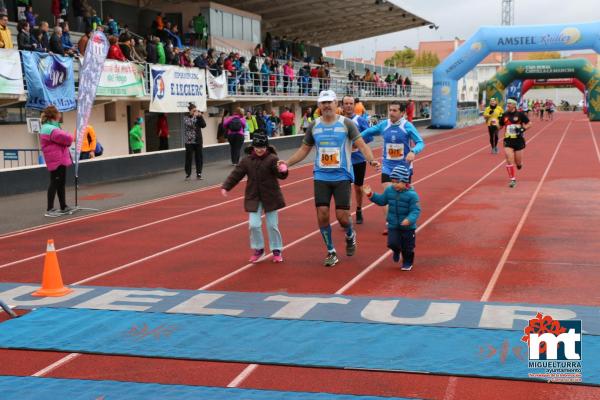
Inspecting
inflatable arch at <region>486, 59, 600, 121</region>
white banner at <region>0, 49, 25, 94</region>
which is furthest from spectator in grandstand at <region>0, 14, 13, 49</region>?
inflatable arch at <region>486, 59, 600, 121</region>

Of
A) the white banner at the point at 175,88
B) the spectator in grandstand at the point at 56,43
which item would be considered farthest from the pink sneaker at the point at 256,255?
the white banner at the point at 175,88

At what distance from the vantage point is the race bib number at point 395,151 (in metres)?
10.3

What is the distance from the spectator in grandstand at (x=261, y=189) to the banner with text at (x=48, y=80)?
38.0 feet

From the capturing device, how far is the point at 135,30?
32031 mm

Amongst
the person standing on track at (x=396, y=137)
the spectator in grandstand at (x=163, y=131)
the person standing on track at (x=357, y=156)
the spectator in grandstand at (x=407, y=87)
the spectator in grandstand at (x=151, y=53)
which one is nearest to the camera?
the person standing on track at (x=396, y=137)

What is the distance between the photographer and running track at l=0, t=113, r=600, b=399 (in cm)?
506

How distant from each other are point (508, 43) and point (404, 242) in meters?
35.1

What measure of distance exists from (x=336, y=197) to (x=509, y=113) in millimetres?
9105

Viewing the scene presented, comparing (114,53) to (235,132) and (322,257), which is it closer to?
(235,132)

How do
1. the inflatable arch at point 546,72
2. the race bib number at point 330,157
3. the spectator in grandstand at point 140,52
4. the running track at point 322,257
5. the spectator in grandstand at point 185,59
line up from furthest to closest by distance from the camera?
the inflatable arch at point 546,72 → the spectator in grandstand at point 185,59 → the spectator in grandstand at point 140,52 → the race bib number at point 330,157 → the running track at point 322,257

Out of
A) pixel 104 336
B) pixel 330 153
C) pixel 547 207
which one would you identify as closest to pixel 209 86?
pixel 547 207

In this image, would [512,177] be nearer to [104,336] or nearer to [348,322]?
[348,322]

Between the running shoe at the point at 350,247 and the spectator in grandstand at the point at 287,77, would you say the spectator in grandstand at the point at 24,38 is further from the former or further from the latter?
the spectator in grandstand at the point at 287,77

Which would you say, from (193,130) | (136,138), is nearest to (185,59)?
(136,138)
